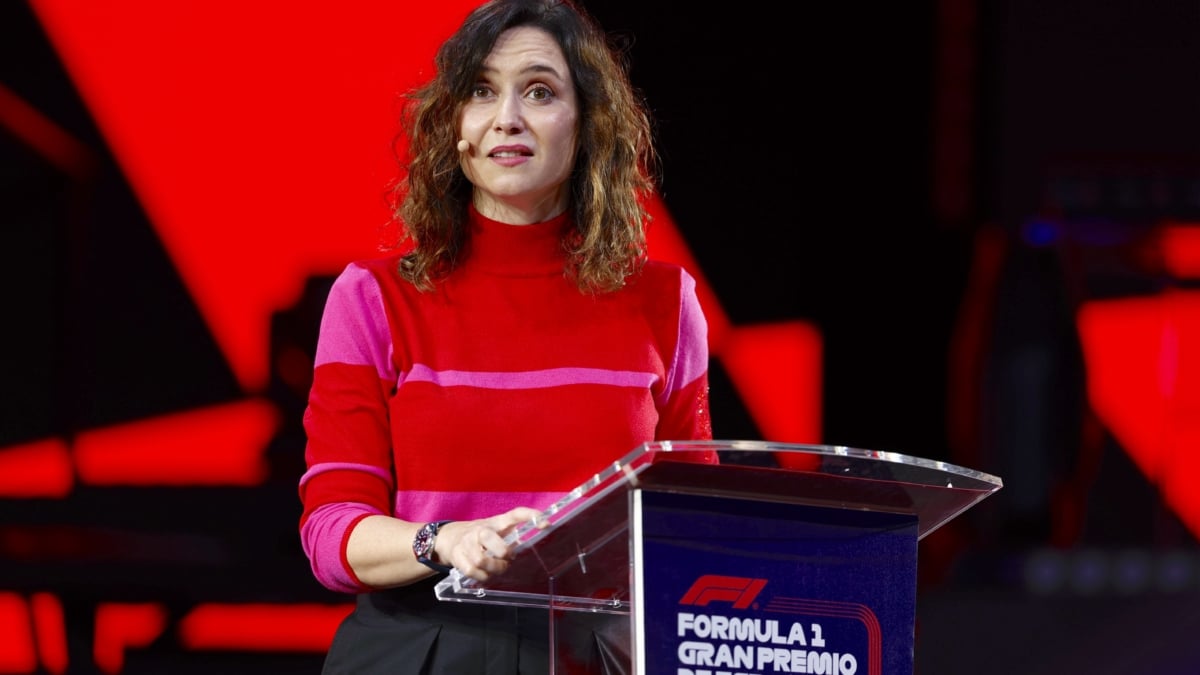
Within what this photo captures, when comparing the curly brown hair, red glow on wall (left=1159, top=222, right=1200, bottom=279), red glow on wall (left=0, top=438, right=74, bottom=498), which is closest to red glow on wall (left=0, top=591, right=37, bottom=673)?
red glow on wall (left=0, top=438, right=74, bottom=498)

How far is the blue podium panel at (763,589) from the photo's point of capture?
3.46 ft

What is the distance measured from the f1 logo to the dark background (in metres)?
1.98

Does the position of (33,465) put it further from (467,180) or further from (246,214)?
(467,180)

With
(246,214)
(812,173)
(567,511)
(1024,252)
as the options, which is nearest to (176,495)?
(246,214)

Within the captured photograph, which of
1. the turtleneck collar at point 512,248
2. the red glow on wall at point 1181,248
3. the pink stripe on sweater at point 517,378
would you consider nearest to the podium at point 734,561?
the pink stripe on sweater at point 517,378

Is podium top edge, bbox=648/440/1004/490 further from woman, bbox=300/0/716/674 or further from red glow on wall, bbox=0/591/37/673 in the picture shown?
red glow on wall, bbox=0/591/37/673

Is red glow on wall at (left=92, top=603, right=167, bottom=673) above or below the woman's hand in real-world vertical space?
below

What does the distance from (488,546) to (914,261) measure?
212 cm

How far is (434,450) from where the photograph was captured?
1.49 meters

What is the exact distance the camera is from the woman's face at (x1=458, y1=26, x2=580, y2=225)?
5.33 ft

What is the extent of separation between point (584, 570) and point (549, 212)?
661 millimetres

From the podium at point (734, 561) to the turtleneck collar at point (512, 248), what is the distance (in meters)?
0.55

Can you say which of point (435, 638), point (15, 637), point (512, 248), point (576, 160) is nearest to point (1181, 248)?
point (576, 160)

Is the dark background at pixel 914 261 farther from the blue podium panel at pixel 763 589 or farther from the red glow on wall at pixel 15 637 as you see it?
the blue podium panel at pixel 763 589
